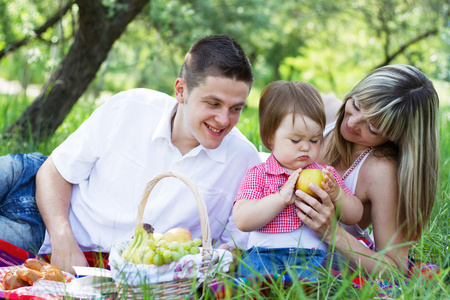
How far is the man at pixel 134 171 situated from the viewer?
3.07m

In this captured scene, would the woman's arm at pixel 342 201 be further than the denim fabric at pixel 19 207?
No

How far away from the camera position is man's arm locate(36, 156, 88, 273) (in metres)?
2.98

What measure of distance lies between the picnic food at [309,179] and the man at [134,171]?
2.00 feet

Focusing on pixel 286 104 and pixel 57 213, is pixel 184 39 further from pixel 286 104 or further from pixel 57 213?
pixel 286 104

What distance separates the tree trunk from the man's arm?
1.91 m

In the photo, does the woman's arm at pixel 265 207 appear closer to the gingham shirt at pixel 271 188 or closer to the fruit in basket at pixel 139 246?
the gingham shirt at pixel 271 188

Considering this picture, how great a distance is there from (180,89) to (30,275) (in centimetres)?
133

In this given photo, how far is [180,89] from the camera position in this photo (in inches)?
120

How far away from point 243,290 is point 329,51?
17864 mm

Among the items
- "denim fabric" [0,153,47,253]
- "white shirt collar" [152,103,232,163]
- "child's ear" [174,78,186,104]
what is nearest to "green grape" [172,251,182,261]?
"white shirt collar" [152,103,232,163]

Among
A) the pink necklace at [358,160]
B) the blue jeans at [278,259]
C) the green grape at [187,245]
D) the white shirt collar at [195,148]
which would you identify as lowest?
the blue jeans at [278,259]

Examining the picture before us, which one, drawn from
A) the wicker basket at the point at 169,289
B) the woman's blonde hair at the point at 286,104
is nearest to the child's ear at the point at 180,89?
the woman's blonde hair at the point at 286,104

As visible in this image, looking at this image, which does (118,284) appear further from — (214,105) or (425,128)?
(425,128)

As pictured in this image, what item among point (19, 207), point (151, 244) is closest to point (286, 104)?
point (151, 244)
